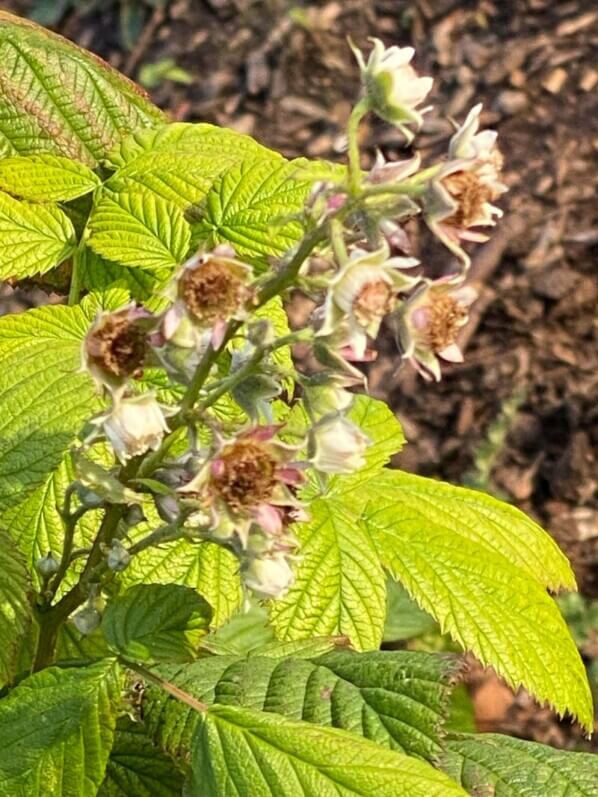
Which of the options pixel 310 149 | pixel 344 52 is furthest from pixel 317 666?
pixel 344 52

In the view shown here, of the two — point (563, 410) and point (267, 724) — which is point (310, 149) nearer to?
point (563, 410)

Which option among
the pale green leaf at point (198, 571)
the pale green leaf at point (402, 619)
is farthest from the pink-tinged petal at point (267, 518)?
the pale green leaf at point (402, 619)

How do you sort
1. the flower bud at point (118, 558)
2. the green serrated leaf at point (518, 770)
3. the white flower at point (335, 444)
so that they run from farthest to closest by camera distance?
the green serrated leaf at point (518, 770) < the flower bud at point (118, 558) < the white flower at point (335, 444)

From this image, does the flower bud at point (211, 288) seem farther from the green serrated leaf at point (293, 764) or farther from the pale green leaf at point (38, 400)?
the green serrated leaf at point (293, 764)

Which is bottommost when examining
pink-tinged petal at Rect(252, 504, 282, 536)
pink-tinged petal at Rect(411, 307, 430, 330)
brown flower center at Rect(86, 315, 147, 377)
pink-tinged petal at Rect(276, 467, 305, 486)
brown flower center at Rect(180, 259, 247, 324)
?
pink-tinged petal at Rect(252, 504, 282, 536)

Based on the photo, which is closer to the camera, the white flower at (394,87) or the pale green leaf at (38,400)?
the white flower at (394,87)

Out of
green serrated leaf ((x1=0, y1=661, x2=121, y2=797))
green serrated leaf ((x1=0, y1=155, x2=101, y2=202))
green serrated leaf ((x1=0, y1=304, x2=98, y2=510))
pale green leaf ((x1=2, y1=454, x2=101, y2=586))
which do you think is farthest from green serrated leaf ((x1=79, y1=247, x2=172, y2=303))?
green serrated leaf ((x1=0, y1=661, x2=121, y2=797))

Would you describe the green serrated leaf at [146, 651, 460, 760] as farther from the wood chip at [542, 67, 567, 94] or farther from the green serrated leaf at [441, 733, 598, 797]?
the wood chip at [542, 67, 567, 94]
